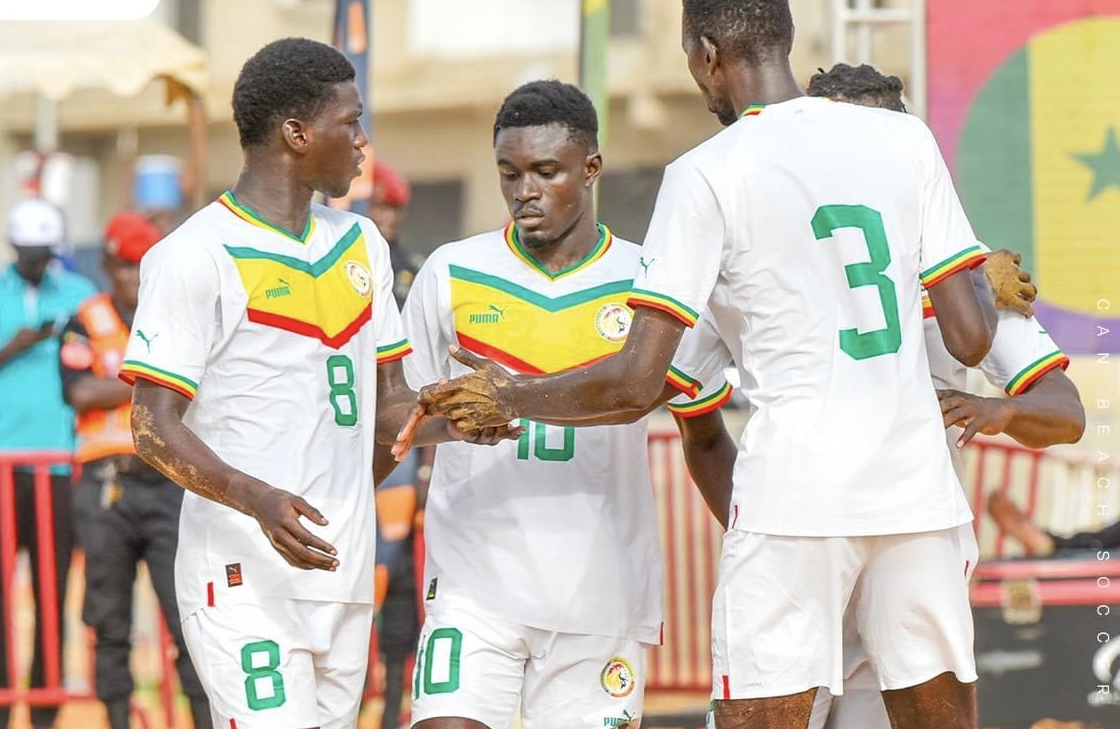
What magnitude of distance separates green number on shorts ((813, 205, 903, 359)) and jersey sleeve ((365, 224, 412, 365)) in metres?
1.36

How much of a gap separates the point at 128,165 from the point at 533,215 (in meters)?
11.0

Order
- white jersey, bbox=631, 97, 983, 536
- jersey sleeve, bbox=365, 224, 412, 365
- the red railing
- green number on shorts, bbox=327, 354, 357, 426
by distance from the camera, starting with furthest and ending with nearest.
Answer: the red railing
jersey sleeve, bbox=365, 224, 412, 365
green number on shorts, bbox=327, 354, 357, 426
white jersey, bbox=631, 97, 983, 536

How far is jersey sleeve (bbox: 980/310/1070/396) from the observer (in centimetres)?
436

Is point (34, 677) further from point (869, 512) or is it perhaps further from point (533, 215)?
point (869, 512)

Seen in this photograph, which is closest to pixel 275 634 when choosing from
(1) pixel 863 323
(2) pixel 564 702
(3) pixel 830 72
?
(2) pixel 564 702

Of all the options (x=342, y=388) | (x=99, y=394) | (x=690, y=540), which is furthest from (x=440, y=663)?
(x=690, y=540)

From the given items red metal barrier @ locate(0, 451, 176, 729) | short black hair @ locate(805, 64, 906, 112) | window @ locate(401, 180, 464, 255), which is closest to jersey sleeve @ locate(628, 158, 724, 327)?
short black hair @ locate(805, 64, 906, 112)

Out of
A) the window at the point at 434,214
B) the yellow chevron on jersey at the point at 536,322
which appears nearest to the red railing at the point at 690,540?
the yellow chevron on jersey at the point at 536,322

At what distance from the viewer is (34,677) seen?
877cm

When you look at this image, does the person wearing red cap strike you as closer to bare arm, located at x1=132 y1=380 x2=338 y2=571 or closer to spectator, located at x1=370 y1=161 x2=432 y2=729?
spectator, located at x1=370 y1=161 x2=432 y2=729

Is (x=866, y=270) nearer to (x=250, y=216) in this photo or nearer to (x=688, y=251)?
(x=688, y=251)

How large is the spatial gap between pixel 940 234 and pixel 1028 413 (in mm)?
535

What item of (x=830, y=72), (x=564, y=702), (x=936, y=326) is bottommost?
(x=564, y=702)

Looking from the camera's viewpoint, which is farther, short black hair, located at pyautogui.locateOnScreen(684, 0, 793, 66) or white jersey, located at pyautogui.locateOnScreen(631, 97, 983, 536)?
short black hair, located at pyautogui.locateOnScreen(684, 0, 793, 66)
